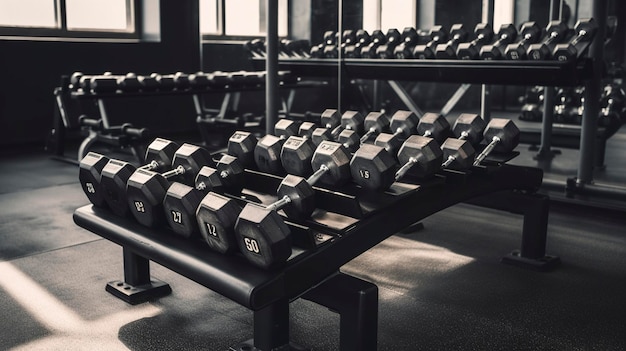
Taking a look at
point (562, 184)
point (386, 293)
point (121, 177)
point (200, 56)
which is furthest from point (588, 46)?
point (200, 56)

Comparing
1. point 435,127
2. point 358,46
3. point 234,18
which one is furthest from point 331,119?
point 234,18

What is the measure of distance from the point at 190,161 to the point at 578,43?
2.41 metres

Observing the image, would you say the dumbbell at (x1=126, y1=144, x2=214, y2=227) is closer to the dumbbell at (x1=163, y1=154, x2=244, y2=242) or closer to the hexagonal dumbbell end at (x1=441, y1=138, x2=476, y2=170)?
the dumbbell at (x1=163, y1=154, x2=244, y2=242)

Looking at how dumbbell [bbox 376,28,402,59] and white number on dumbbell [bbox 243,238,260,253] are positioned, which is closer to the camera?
white number on dumbbell [bbox 243,238,260,253]

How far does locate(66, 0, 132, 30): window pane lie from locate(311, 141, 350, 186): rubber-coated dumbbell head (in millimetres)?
4444

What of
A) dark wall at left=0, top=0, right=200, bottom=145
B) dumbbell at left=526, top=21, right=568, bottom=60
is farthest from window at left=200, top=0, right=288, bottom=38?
dumbbell at left=526, top=21, right=568, bottom=60

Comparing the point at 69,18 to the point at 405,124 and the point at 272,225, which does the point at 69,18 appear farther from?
the point at 272,225

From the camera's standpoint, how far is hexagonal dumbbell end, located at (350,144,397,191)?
1.57 metres

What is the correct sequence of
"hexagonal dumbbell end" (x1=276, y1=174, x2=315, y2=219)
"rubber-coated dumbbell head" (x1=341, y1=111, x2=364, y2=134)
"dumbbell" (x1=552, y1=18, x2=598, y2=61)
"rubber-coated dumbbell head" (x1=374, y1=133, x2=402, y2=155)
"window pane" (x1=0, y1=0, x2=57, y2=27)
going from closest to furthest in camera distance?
"hexagonal dumbbell end" (x1=276, y1=174, x2=315, y2=219) → "rubber-coated dumbbell head" (x1=374, y1=133, x2=402, y2=155) → "rubber-coated dumbbell head" (x1=341, y1=111, x2=364, y2=134) → "dumbbell" (x1=552, y1=18, x2=598, y2=61) → "window pane" (x1=0, y1=0, x2=57, y2=27)

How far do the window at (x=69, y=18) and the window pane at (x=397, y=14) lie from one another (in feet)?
7.73

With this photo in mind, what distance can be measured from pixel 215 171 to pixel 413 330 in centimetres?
71

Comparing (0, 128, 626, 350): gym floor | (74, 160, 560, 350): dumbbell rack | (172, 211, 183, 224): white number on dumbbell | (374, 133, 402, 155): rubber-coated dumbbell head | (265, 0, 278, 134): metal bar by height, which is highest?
(265, 0, 278, 134): metal bar

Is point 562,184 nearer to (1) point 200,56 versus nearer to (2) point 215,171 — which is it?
(2) point 215,171

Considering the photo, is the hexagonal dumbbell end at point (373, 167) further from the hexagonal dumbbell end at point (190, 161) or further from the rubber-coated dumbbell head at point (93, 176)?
the rubber-coated dumbbell head at point (93, 176)
